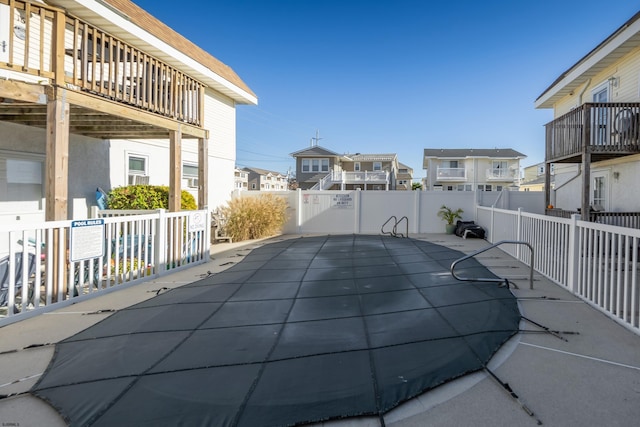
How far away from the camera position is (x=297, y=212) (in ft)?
42.2

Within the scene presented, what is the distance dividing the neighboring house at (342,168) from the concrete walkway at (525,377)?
83.3ft

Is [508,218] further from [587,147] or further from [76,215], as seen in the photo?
[76,215]

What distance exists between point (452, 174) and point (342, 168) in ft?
36.5

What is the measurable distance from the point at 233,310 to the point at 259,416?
6.92ft

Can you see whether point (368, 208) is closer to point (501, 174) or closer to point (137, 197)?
point (137, 197)

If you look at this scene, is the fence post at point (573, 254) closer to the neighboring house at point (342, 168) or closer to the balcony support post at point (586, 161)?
the balcony support post at point (586, 161)

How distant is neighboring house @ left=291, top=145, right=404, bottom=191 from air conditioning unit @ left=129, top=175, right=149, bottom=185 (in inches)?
809

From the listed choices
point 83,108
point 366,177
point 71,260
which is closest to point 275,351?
point 71,260

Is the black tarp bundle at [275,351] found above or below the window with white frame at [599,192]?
below

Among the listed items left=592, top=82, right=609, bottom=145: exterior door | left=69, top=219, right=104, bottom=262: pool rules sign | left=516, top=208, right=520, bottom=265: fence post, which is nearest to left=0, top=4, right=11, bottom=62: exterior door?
left=69, top=219, right=104, bottom=262: pool rules sign

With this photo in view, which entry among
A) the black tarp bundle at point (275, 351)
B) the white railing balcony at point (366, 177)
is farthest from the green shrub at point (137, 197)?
the white railing balcony at point (366, 177)

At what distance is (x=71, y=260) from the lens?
4285 mm

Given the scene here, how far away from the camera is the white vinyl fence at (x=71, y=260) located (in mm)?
3799

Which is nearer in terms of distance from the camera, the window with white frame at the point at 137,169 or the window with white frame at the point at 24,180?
the window with white frame at the point at 24,180
